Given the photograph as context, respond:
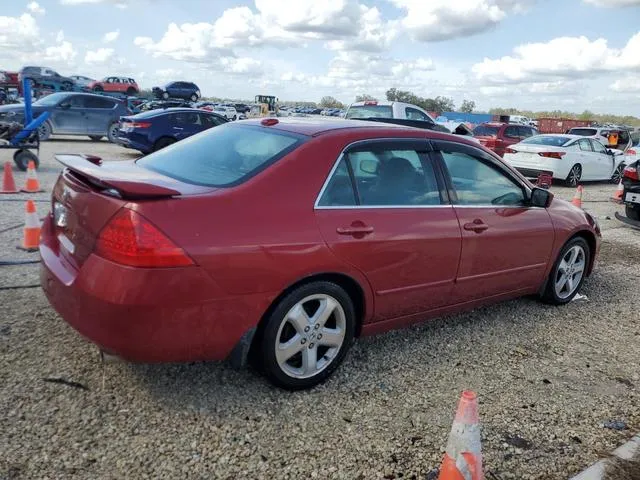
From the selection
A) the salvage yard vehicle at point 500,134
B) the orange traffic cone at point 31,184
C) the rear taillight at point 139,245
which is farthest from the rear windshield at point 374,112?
the rear taillight at point 139,245

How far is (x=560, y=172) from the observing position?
47.3 feet

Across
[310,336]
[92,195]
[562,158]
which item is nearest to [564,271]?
[310,336]

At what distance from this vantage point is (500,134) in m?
18.2

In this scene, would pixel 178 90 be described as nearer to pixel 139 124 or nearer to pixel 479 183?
pixel 139 124

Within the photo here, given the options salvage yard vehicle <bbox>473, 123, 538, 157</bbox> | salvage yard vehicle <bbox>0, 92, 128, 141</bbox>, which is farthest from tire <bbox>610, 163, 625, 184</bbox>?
salvage yard vehicle <bbox>0, 92, 128, 141</bbox>

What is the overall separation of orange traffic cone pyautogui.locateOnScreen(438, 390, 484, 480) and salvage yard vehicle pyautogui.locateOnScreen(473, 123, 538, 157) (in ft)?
53.3

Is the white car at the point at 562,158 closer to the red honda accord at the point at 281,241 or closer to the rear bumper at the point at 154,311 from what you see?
the red honda accord at the point at 281,241

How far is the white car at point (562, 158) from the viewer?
564 inches

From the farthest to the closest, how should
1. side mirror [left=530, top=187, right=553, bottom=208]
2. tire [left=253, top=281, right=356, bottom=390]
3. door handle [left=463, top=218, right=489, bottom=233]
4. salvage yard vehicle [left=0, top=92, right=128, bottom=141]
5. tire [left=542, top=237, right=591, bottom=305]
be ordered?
1. salvage yard vehicle [left=0, top=92, right=128, bottom=141]
2. tire [left=542, top=237, right=591, bottom=305]
3. side mirror [left=530, top=187, right=553, bottom=208]
4. door handle [left=463, top=218, right=489, bottom=233]
5. tire [left=253, top=281, right=356, bottom=390]

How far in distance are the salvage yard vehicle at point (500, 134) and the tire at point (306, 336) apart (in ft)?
50.3

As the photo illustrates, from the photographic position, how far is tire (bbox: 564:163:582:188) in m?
14.9

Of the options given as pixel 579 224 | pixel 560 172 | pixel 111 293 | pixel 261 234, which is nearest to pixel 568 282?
pixel 579 224

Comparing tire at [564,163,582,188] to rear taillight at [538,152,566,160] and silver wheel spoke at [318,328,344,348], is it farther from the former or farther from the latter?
silver wheel spoke at [318,328,344,348]

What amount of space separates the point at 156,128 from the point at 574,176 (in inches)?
447
